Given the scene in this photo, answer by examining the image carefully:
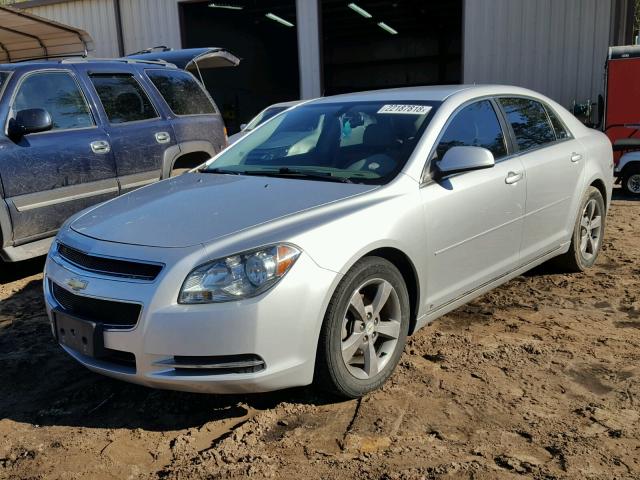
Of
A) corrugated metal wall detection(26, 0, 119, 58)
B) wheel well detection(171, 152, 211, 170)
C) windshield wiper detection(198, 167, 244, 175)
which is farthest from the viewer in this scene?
corrugated metal wall detection(26, 0, 119, 58)

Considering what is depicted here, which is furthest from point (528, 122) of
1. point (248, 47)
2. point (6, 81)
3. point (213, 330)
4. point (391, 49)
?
point (391, 49)

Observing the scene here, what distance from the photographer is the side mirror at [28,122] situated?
5102mm

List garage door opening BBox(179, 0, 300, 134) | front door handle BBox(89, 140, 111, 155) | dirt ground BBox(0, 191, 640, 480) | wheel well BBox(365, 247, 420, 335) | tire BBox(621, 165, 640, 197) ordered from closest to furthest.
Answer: dirt ground BBox(0, 191, 640, 480) < wheel well BBox(365, 247, 420, 335) < front door handle BBox(89, 140, 111, 155) < tire BBox(621, 165, 640, 197) < garage door opening BBox(179, 0, 300, 134)

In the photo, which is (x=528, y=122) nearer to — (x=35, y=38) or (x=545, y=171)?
(x=545, y=171)

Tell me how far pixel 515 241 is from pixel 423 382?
138cm

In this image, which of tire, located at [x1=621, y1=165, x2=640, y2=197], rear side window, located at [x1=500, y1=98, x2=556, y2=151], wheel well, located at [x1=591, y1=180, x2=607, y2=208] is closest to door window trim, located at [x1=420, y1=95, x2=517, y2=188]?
rear side window, located at [x1=500, y1=98, x2=556, y2=151]

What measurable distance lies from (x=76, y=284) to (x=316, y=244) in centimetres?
119

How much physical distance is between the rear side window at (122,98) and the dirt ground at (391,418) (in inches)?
105

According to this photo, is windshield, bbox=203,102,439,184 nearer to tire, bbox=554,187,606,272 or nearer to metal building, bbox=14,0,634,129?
tire, bbox=554,187,606,272

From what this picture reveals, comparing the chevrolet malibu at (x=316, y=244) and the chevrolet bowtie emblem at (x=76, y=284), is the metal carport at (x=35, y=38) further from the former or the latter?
the chevrolet bowtie emblem at (x=76, y=284)

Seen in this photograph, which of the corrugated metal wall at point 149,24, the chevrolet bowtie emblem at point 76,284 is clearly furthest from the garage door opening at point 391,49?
the chevrolet bowtie emblem at point 76,284

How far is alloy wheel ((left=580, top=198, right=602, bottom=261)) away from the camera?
5.32 m

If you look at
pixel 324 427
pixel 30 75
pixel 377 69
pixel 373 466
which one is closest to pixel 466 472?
pixel 373 466

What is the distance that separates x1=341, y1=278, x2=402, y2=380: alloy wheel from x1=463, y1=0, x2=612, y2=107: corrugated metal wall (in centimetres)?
1101
